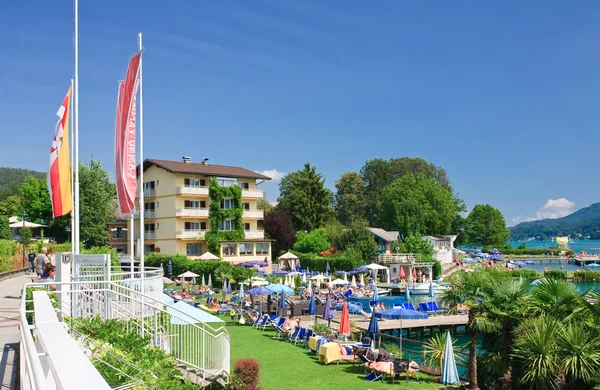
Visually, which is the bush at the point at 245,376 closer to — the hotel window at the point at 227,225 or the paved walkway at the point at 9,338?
the paved walkway at the point at 9,338

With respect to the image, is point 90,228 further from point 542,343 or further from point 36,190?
point 542,343

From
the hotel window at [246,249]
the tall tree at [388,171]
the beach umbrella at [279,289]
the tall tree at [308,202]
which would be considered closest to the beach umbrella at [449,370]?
the beach umbrella at [279,289]

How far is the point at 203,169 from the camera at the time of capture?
6450cm

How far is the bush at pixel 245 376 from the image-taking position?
13695 mm

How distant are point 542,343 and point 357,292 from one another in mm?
35775

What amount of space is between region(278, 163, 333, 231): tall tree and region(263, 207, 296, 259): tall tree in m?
7.27

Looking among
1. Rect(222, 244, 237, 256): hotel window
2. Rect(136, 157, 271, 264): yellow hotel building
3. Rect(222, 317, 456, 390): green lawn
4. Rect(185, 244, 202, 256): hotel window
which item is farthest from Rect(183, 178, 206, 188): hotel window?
Rect(222, 317, 456, 390): green lawn

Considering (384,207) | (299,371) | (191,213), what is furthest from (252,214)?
Result: (299,371)

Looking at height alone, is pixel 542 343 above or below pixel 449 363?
above

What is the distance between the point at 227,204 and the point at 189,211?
4.70 metres

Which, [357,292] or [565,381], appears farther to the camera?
[357,292]

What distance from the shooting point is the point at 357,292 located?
1939 inches

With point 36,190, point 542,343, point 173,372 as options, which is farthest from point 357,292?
point 36,190

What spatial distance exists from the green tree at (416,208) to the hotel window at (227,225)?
33.1 metres
